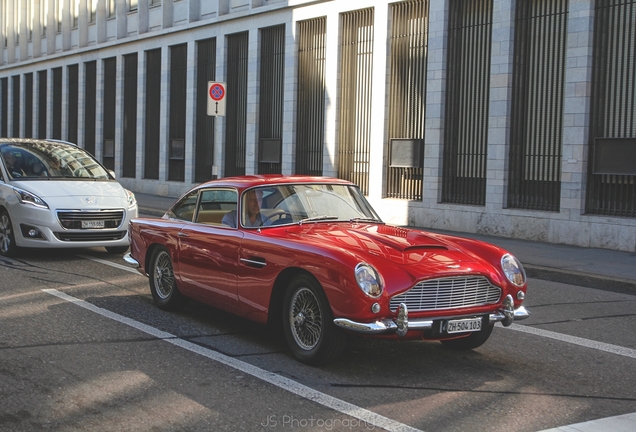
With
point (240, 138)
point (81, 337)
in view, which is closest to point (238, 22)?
point (240, 138)

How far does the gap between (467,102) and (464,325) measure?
13065mm

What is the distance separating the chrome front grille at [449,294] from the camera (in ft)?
19.2

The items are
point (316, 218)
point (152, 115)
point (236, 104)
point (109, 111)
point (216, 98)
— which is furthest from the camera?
point (109, 111)

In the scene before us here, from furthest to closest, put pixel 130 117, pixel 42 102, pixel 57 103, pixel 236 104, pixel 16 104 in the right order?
pixel 16 104
pixel 42 102
pixel 57 103
pixel 130 117
pixel 236 104

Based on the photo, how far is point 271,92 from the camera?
25328 millimetres

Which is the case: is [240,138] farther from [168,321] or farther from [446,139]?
[168,321]

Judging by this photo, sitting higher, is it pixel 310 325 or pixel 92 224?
pixel 92 224

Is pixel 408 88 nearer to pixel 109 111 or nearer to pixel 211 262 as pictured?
pixel 211 262

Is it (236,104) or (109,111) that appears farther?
(109,111)

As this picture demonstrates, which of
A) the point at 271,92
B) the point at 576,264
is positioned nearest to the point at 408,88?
the point at 271,92

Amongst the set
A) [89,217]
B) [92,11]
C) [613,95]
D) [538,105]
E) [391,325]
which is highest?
[92,11]

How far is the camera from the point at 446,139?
1891cm

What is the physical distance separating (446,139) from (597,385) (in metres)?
13.3

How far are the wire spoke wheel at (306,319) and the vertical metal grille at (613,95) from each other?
10.4 meters
